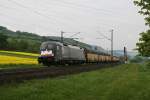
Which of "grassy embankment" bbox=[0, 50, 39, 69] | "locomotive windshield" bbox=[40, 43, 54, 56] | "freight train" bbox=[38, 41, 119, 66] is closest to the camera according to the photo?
"freight train" bbox=[38, 41, 119, 66]

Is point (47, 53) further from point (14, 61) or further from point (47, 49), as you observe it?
point (14, 61)

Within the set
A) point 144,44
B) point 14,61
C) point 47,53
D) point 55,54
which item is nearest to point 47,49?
point 47,53

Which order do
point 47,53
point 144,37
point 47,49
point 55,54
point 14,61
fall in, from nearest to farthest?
point 144,37 → point 55,54 → point 47,53 → point 47,49 → point 14,61

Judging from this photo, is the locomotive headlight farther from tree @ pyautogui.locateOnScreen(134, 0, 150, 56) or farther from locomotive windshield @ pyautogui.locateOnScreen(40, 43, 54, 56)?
tree @ pyautogui.locateOnScreen(134, 0, 150, 56)

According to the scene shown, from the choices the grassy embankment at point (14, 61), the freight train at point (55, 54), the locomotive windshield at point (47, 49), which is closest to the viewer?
the freight train at point (55, 54)

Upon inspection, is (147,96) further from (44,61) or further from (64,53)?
(64,53)

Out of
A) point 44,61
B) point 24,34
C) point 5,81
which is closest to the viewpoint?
point 5,81

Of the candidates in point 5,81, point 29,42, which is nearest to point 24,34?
point 29,42

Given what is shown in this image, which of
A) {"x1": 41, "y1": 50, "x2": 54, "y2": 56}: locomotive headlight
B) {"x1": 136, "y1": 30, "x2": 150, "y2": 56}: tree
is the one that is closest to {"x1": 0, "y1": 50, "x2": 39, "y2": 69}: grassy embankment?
{"x1": 41, "y1": 50, "x2": 54, "y2": 56}: locomotive headlight

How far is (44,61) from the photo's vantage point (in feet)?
150

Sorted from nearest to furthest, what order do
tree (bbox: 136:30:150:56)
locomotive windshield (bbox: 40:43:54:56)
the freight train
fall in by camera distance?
1. tree (bbox: 136:30:150:56)
2. the freight train
3. locomotive windshield (bbox: 40:43:54:56)

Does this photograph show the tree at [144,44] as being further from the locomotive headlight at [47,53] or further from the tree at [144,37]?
the locomotive headlight at [47,53]

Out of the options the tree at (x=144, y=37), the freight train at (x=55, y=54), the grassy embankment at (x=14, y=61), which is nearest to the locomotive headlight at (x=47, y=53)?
the freight train at (x=55, y=54)

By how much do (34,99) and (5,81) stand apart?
6.82 m
